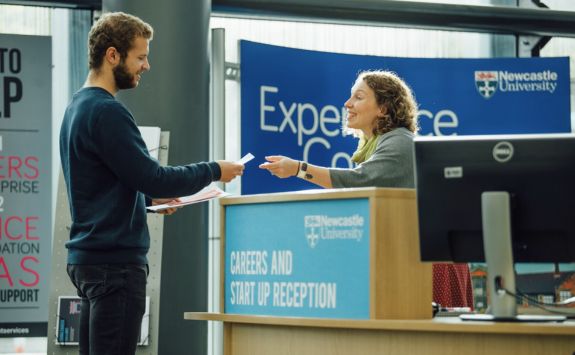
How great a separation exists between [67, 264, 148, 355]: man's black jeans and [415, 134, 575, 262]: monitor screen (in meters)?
0.91

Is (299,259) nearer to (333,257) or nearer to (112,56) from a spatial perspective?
(333,257)

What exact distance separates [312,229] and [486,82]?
322 cm

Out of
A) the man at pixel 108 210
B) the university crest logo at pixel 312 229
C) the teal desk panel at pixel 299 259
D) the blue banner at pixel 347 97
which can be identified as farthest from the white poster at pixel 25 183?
the university crest logo at pixel 312 229

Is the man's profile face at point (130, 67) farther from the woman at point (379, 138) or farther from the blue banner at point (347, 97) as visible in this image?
the blue banner at point (347, 97)

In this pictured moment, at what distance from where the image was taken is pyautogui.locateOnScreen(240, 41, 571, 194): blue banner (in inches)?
196


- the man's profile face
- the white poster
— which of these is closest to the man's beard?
the man's profile face

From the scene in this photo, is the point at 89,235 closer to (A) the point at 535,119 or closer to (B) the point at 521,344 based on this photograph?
(B) the point at 521,344

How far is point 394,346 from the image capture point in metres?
2.49

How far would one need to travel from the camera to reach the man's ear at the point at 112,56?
2975 millimetres

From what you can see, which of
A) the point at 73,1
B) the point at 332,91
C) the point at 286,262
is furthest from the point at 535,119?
the point at 286,262

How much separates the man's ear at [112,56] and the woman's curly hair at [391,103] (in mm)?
1230

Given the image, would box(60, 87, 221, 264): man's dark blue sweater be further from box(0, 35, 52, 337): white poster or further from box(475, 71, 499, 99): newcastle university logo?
box(475, 71, 499, 99): newcastle university logo

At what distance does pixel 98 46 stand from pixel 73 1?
102 inches

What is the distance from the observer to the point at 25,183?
17.4 feet
